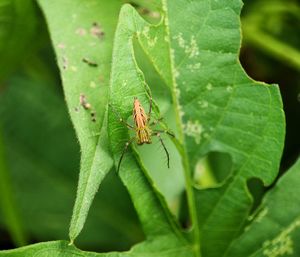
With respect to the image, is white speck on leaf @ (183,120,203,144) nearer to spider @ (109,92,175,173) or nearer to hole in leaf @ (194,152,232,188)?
spider @ (109,92,175,173)

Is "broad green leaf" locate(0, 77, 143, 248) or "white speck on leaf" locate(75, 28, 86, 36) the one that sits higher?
"white speck on leaf" locate(75, 28, 86, 36)

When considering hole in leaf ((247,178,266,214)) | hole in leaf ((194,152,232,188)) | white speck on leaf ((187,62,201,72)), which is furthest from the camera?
hole in leaf ((194,152,232,188))

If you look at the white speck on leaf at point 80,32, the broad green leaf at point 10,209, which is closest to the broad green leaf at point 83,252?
the white speck on leaf at point 80,32

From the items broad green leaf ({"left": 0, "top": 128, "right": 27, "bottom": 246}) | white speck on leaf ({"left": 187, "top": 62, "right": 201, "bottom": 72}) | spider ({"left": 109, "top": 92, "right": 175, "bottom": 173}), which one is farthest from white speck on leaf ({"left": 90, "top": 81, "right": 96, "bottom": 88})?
broad green leaf ({"left": 0, "top": 128, "right": 27, "bottom": 246})

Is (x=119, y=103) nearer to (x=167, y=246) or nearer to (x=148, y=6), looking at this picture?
(x=167, y=246)

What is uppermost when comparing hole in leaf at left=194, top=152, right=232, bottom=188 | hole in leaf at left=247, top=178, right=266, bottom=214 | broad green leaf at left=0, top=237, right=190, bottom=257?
broad green leaf at left=0, top=237, right=190, bottom=257

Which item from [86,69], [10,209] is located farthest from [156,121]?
[10,209]

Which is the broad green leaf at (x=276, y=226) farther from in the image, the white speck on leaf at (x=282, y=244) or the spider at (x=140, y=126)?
the spider at (x=140, y=126)
